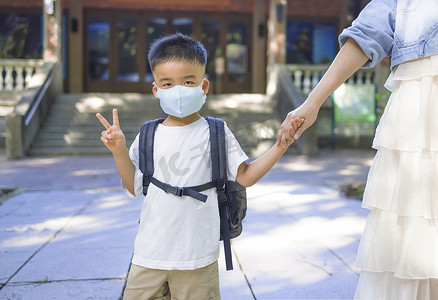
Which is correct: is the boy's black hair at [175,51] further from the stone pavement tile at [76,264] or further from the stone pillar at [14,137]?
the stone pillar at [14,137]

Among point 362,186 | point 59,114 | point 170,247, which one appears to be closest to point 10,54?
point 59,114

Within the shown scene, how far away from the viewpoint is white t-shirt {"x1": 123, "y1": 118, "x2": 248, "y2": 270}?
6.39ft

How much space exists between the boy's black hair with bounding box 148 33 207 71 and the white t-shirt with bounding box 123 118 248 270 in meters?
0.27

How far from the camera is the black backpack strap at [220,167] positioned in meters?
2.02

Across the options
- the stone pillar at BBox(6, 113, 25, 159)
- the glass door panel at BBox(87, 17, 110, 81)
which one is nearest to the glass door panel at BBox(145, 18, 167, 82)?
the glass door panel at BBox(87, 17, 110, 81)

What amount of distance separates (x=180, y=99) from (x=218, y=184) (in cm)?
39

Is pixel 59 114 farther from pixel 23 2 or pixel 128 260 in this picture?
pixel 128 260

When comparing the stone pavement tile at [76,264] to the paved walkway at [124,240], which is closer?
the paved walkway at [124,240]

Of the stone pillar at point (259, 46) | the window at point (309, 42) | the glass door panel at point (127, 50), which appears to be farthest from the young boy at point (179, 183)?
the window at point (309, 42)

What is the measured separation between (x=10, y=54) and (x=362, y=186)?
13.1 meters

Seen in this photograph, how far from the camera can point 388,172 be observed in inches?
75.7

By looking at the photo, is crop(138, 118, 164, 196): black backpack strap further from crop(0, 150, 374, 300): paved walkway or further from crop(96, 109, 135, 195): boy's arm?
crop(0, 150, 374, 300): paved walkway

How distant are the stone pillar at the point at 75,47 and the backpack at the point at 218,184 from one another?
572 inches

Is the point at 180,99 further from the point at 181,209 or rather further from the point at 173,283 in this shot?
the point at 173,283
